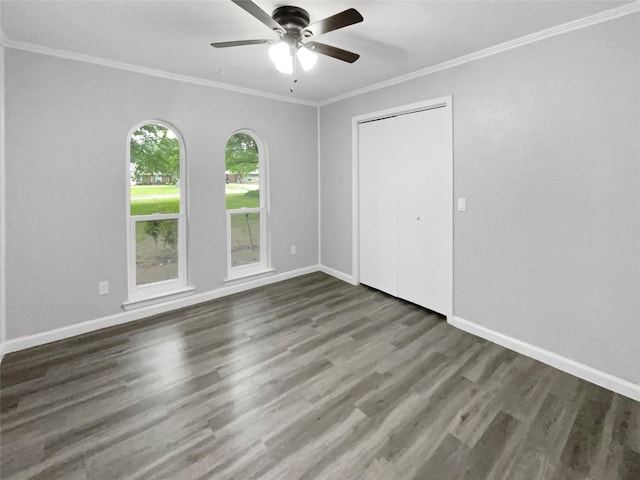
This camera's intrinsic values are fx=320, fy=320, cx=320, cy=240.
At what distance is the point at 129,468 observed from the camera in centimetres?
165

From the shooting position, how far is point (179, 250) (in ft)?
12.5

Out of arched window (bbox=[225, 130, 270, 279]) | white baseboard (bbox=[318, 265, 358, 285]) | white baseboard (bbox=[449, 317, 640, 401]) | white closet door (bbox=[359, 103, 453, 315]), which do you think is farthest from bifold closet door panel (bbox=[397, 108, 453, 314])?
arched window (bbox=[225, 130, 270, 279])

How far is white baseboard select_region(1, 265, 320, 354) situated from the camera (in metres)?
2.83

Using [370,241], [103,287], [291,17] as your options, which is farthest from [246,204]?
[291,17]

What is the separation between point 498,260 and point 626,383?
1174 millimetres

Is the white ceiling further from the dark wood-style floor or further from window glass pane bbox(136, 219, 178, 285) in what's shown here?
the dark wood-style floor

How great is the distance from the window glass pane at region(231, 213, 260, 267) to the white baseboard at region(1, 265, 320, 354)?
0.33 m

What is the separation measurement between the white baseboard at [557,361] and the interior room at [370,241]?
0.04ft

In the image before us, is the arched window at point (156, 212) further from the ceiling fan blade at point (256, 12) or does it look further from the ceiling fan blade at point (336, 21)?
the ceiling fan blade at point (336, 21)

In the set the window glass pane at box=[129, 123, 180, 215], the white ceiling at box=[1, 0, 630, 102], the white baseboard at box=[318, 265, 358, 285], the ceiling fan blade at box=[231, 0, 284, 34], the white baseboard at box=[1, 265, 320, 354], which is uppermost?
the white ceiling at box=[1, 0, 630, 102]

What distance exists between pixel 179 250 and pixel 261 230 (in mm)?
Answer: 1146

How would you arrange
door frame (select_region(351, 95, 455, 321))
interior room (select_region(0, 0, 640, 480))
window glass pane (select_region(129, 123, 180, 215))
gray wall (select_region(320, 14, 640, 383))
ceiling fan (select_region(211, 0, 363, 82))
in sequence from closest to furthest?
interior room (select_region(0, 0, 640, 480)) < ceiling fan (select_region(211, 0, 363, 82)) < gray wall (select_region(320, 14, 640, 383)) < door frame (select_region(351, 95, 455, 321)) < window glass pane (select_region(129, 123, 180, 215))

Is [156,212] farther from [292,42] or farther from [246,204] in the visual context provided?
[292,42]

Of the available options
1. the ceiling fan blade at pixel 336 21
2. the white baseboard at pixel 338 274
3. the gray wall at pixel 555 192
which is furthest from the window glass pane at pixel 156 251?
the gray wall at pixel 555 192
